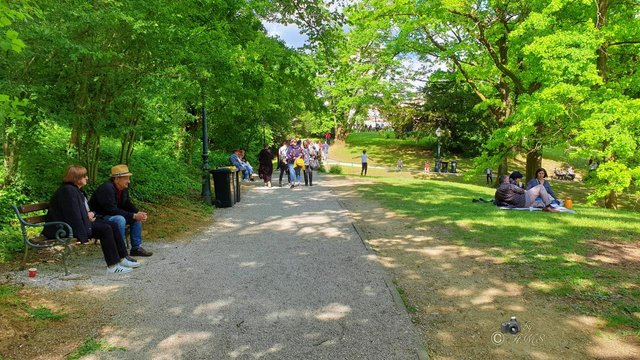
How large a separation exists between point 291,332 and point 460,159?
35.9 m

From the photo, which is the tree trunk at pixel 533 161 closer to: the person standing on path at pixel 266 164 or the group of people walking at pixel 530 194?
the group of people walking at pixel 530 194

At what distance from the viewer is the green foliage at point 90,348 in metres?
3.43

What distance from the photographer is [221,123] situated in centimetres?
2058

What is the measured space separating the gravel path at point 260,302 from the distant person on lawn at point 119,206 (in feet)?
1.40

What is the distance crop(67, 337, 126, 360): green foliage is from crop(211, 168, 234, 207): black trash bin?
7.25 m

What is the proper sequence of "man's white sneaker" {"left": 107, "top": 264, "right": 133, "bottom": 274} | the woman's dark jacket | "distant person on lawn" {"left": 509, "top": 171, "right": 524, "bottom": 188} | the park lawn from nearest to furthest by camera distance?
the park lawn, the woman's dark jacket, "man's white sneaker" {"left": 107, "top": 264, "right": 133, "bottom": 274}, "distant person on lawn" {"left": 509, "top": 171, "right": 524, "bottom": 188}

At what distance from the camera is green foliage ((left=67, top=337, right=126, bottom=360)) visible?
343cm

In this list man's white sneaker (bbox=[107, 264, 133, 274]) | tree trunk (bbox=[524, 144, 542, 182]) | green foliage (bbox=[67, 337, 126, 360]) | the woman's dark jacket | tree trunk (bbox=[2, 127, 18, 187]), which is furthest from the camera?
tree trunk (bbox=[524, 144, 542, 182])

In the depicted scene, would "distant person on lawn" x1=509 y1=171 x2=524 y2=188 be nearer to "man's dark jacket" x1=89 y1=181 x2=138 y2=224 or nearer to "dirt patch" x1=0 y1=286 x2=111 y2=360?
"man's dark jacket" x1=89 y1=181 x2=138 y2=224

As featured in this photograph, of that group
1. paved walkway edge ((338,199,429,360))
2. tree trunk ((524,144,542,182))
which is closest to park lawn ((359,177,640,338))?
paved walkway edge ((338,199,429,360))

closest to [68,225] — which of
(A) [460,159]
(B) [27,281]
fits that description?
(B) [27,281]

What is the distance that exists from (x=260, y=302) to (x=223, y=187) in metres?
6.66

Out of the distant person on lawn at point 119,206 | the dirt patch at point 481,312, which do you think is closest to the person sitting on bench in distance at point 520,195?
the dirt patch at point 481,312

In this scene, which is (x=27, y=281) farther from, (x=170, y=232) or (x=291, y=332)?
(x=291, y=332)
